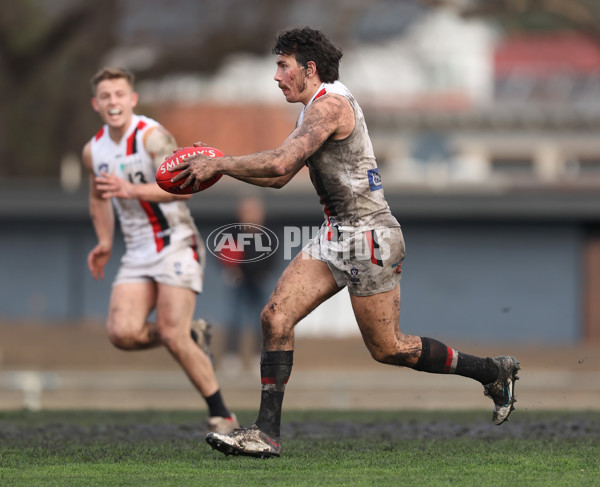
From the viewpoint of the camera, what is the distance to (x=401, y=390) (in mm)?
15625

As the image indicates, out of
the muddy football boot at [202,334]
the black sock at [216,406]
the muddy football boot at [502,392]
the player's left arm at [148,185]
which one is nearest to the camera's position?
the muddy football boot at [502,392]

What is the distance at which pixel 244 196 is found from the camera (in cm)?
2267

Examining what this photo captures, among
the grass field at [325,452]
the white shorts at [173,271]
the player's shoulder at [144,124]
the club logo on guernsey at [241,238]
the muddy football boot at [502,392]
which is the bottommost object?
the grass field at [325,452]

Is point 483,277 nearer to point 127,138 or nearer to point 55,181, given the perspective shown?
point 55,181

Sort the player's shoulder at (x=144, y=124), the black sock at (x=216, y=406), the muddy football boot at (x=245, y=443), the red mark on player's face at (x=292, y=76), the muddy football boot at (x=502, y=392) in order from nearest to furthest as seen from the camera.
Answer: the muddy football boot at (x=245, y=443), the red mark on player's face at (x=292, y=76), the muddy football boot at (x=502, y=392), the black sock at (x=216, y=406), the player's shoulder at (x=144, y=124)

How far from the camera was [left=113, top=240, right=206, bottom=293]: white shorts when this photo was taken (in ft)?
27.1

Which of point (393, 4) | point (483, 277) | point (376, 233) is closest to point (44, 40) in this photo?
point (393, 4)

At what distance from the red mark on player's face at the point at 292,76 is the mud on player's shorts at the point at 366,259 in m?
0.90

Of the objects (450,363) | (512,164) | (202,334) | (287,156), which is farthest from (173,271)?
(512,164)

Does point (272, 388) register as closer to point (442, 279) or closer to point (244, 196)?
point (244, 196)

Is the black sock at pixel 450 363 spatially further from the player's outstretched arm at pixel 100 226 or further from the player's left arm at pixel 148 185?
the player's outstretched arm at pixel 100 226

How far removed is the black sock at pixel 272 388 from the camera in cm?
673

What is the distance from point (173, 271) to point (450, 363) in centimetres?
227

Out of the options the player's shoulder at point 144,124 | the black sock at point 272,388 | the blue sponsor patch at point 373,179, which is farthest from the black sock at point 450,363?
the player's shoulder at point 144,124
